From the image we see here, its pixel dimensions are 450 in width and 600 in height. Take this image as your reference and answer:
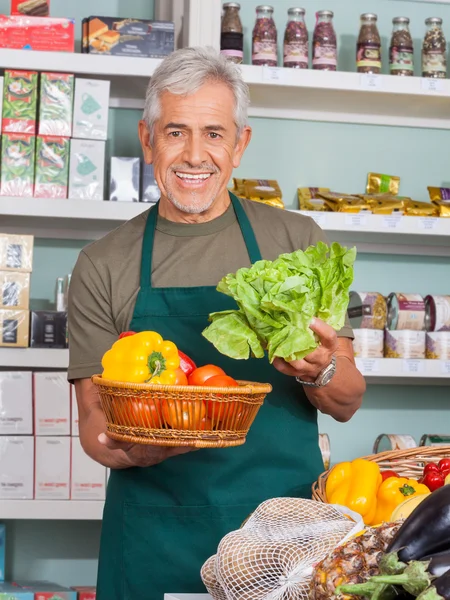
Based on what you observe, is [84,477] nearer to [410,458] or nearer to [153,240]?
[153,240]

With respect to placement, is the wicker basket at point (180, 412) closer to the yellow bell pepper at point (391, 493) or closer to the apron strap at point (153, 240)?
the yellow bell pepper at point (391, 493)

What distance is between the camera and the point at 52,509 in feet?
8.89

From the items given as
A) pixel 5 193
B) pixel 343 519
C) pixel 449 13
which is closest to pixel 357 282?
pixel 449 13

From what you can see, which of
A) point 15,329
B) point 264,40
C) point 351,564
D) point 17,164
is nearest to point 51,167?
point 17,164

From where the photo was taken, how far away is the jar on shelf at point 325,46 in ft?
9.62

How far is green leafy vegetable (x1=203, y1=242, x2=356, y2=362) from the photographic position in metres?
1.32

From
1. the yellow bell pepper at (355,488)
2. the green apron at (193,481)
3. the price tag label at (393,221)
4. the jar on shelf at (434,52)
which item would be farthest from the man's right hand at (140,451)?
the jar on shelf at (434,52)

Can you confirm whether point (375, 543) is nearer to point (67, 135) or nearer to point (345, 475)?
point (345, 475)

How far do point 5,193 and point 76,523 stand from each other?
1261 mm

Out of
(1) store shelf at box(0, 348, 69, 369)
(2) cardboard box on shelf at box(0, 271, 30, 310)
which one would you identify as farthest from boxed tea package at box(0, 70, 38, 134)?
(1) store shelf at box(0, 348, 69, 369)

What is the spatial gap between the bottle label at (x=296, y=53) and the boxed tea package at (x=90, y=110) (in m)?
0.63

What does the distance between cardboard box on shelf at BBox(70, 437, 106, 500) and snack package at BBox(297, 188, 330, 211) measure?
44.1 inches

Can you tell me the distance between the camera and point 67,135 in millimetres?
2688

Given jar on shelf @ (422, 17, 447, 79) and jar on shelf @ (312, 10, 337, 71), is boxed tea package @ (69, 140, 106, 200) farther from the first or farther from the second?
jar on shelf @ (422, 17, 447, 79)
